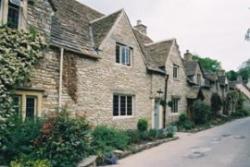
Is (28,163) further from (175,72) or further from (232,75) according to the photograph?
(232,75)

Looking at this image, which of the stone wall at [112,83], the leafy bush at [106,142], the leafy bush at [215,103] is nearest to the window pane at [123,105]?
the stone wall at [112,83]

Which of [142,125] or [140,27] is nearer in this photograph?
[142,125]

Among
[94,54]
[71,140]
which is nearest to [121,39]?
[94,54]

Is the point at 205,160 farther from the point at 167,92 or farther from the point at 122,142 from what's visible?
the point at 167,92

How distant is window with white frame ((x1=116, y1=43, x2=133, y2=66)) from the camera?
1905cm

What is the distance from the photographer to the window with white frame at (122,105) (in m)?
18.5

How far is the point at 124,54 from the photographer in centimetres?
1958

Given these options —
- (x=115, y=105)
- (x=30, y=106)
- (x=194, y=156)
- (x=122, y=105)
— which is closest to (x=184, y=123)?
(x=122, y=105)

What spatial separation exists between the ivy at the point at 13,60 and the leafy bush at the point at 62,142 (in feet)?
6.84

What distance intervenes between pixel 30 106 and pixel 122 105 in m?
7.69

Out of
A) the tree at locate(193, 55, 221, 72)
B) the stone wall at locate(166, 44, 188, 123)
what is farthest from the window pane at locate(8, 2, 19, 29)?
the tree at locate(193, 55, 221, 72)

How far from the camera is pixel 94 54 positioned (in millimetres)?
16547

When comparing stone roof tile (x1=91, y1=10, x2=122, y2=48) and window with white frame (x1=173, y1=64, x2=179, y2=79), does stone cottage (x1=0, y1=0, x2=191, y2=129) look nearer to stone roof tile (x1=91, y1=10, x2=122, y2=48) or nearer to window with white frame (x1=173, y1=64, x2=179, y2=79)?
stone roof tile (x1=91, y1=10, x2=122, y2=48)

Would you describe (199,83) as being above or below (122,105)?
above
